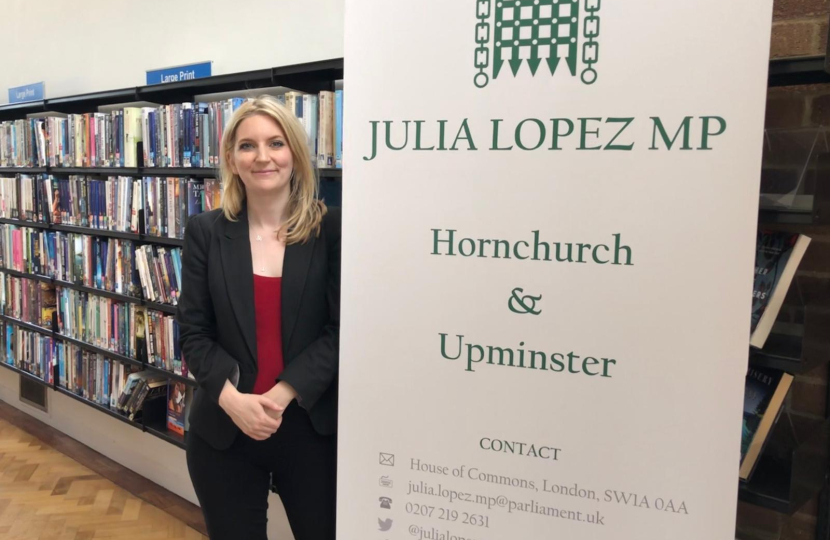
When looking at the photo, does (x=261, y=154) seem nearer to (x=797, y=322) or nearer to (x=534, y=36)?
(x=534, y=36)

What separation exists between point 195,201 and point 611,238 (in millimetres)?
1904

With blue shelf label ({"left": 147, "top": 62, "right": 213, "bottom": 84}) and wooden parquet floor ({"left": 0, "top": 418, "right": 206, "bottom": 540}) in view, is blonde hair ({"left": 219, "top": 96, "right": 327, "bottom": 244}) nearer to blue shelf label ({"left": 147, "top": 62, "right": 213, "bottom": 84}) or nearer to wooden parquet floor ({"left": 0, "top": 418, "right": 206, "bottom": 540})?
blue shelf label ({"left": 147, "top": 62, "right": 213, "bottom": 84})

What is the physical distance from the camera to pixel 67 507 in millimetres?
2666

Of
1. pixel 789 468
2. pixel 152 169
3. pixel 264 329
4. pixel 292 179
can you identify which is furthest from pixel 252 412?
pixel 152 169

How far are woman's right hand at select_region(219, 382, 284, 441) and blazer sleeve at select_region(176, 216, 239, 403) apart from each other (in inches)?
3.0

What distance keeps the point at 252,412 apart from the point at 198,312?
0.30 meters

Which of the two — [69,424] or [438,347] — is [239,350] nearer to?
[438,347]

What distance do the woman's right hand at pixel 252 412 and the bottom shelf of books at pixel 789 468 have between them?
110cm

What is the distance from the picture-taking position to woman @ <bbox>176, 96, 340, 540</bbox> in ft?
4.32

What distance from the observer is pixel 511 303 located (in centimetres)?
99

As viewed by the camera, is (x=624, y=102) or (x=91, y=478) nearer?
(x=624, y=102)

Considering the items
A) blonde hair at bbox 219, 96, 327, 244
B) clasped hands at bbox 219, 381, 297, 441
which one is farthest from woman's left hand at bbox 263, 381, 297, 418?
blonde hair at bbox 219, 96, 327, 244

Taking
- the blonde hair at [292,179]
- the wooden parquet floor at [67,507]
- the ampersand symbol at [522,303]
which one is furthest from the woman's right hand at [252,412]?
the wooden parquet floor at [67,507]

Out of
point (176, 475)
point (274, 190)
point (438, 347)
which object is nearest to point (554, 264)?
point (438, 347)
